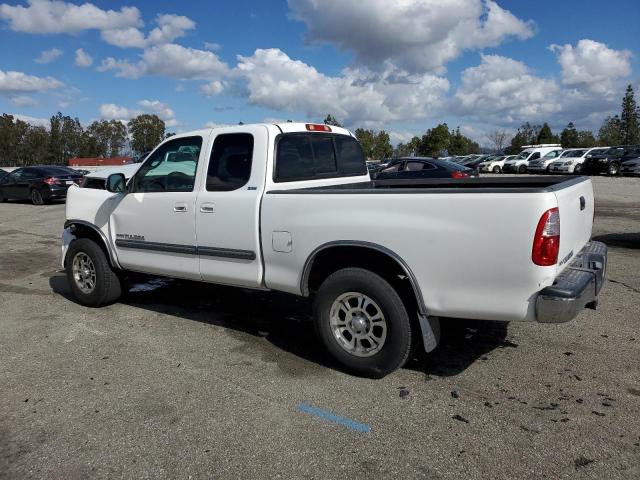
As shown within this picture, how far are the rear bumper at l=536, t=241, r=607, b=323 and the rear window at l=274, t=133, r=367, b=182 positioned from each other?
2.33 metres

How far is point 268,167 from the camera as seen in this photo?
450 cm

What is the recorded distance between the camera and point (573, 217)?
369 centimetres

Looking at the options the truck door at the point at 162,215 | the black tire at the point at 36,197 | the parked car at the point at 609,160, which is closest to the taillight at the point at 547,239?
the truck door at the point at 162,215

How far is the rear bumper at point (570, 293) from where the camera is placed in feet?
10.6

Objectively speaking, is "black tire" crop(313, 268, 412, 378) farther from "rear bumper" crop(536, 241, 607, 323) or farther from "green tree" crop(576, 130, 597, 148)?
"green tree" crop(576, 130, 597, 148)

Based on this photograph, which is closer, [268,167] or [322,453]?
[322,453]

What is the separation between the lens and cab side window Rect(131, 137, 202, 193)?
16.3ft

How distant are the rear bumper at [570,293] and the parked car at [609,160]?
93.9 feet

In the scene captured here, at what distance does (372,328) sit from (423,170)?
14.7 meters

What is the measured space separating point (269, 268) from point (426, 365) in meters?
1.49

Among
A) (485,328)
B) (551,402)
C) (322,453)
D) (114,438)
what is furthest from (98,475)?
(485,328)

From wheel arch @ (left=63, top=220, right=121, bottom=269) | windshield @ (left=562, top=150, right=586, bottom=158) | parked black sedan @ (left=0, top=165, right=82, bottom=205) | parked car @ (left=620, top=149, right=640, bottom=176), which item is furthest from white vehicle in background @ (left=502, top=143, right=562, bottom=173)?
wheel arch @ (left=63, top=220, right=121, bottom=269)

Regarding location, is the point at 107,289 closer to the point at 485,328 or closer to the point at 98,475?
the point at 98,475

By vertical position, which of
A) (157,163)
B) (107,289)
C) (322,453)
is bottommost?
(322,453)
